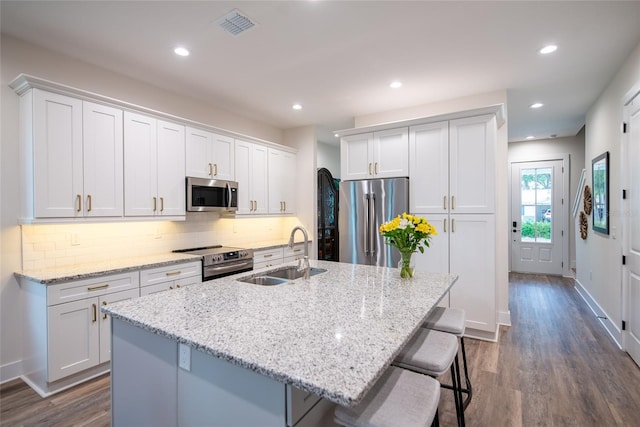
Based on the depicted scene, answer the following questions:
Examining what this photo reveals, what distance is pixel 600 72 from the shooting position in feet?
10.8

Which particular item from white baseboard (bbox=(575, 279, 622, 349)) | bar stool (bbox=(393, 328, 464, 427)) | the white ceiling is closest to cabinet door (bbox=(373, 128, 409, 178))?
the white ceiling

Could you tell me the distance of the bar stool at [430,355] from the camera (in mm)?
1518

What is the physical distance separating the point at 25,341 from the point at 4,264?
25.7 inches

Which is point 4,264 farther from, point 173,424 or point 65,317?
point 173,424

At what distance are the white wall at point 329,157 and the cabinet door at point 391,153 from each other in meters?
2.45

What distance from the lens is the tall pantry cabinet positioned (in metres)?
3.35

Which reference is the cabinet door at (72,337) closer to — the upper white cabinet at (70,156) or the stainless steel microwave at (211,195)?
the upper white cabinet at (70,156)

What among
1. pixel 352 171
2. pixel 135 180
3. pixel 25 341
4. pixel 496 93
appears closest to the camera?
pixel 25 341

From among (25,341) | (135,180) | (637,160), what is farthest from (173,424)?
(637,160)

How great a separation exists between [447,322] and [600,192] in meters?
3.39

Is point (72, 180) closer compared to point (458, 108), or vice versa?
point (72, 180)

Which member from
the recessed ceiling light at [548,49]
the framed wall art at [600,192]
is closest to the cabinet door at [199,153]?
the recessed ceiling light at [548,49]

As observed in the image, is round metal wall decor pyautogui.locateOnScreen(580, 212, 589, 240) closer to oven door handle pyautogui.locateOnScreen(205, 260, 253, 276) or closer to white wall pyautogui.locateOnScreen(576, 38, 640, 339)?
white wall pyautogui.locateOnScreen(576, 38, 640, 339)

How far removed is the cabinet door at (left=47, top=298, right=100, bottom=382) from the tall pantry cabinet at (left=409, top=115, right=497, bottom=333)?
329 cm
